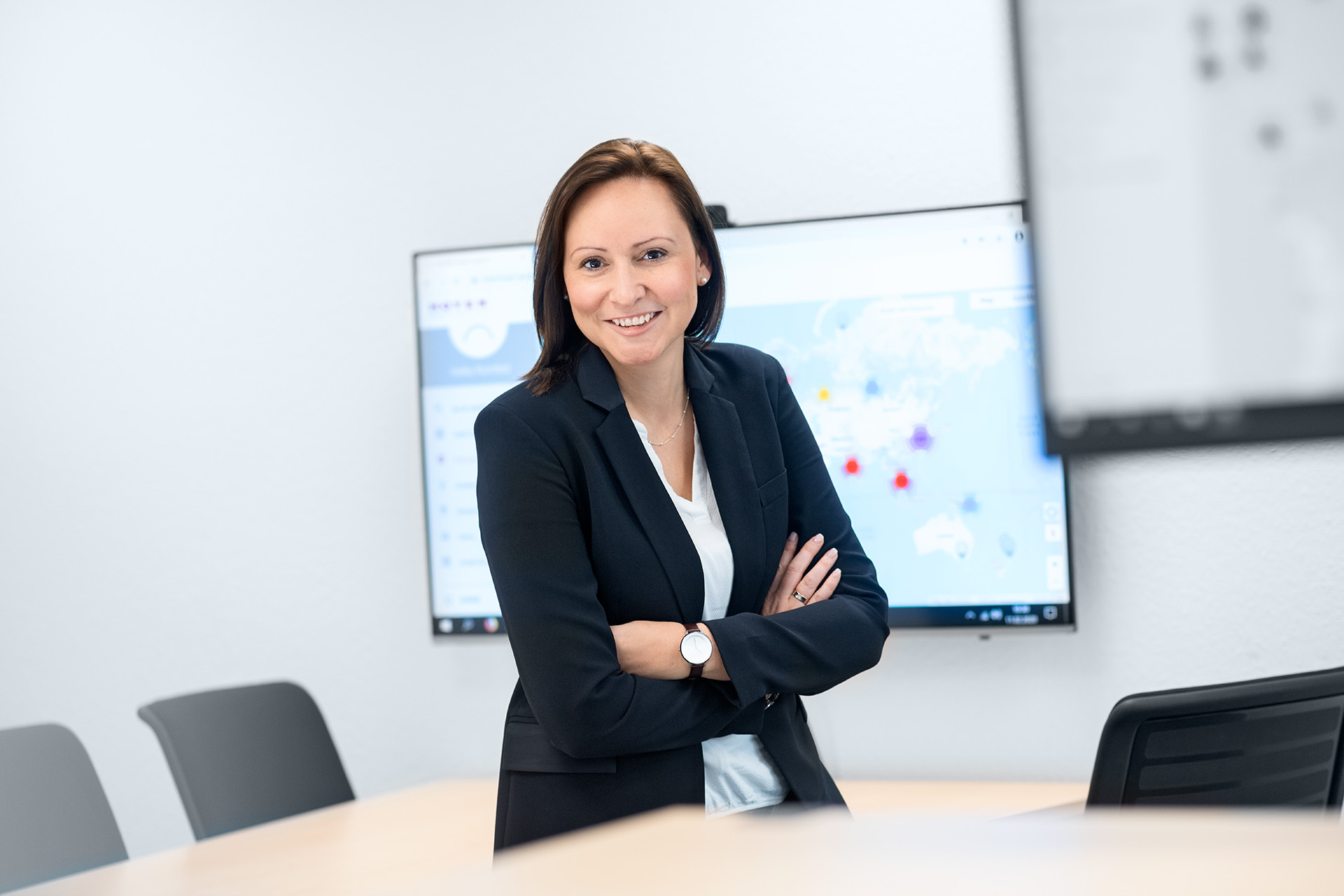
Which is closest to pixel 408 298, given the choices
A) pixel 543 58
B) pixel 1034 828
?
pixel 543 58

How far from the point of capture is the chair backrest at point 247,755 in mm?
2150

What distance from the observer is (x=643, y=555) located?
153 cm

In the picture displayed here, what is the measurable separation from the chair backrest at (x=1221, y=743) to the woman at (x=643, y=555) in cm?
41

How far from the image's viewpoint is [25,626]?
3059mm

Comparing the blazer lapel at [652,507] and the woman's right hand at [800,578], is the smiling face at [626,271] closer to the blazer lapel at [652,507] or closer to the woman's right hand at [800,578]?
the blazer lapel at [652,507]

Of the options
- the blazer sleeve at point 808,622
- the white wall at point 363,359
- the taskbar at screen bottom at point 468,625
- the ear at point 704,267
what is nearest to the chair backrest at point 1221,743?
the blazer sleeve at point 808,622

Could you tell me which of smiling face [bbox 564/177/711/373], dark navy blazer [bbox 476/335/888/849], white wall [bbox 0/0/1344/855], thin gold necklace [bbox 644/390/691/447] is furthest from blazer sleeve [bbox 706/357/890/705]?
white wall [bbox 0/0/1344/855]

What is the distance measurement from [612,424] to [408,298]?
1.42 metres

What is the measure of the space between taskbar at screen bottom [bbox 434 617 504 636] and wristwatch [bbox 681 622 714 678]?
1.17 meters

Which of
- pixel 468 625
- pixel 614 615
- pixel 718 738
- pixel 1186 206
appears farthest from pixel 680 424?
pixel 1186 206

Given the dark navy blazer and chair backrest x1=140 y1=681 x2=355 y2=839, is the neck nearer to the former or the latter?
the dark navy blazer

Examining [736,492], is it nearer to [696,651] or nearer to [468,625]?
[696,651]

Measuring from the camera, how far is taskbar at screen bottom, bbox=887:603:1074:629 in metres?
2.34

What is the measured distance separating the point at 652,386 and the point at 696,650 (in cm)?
39
